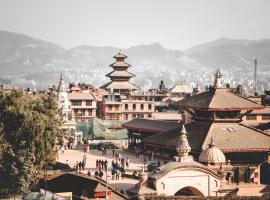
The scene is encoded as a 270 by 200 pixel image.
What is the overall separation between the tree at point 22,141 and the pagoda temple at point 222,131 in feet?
42.4

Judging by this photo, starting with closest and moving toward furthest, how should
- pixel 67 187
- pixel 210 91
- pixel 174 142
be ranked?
pixel 67 187 < pixel 174 142 < pixel 210 91

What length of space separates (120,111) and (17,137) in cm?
7488

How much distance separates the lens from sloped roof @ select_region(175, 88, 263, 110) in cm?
6500

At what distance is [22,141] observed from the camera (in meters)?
55.0

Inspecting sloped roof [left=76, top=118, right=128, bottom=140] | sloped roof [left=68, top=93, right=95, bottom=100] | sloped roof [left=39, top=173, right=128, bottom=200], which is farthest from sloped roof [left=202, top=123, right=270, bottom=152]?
sloped roof [left=68, top=93, right=95, bottom=100]

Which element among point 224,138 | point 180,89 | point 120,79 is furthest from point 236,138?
point 180,89

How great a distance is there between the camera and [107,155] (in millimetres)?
83750

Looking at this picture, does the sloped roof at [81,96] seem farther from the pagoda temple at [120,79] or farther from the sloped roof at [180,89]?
the sloped roof at [180,89]

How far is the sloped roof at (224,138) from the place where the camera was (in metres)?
62.2

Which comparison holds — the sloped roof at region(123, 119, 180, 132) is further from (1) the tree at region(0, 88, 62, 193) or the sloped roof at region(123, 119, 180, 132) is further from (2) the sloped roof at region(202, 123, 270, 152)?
(1) the tree at region(0, 88, 62, 193)

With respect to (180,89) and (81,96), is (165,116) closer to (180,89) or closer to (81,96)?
(81,96)

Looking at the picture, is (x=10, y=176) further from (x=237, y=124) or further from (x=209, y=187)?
(x=237, y=124)

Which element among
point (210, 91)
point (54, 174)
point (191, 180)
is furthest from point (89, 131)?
point (191, 180)

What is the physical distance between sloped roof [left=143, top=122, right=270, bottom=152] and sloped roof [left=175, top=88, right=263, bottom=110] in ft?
6.15
